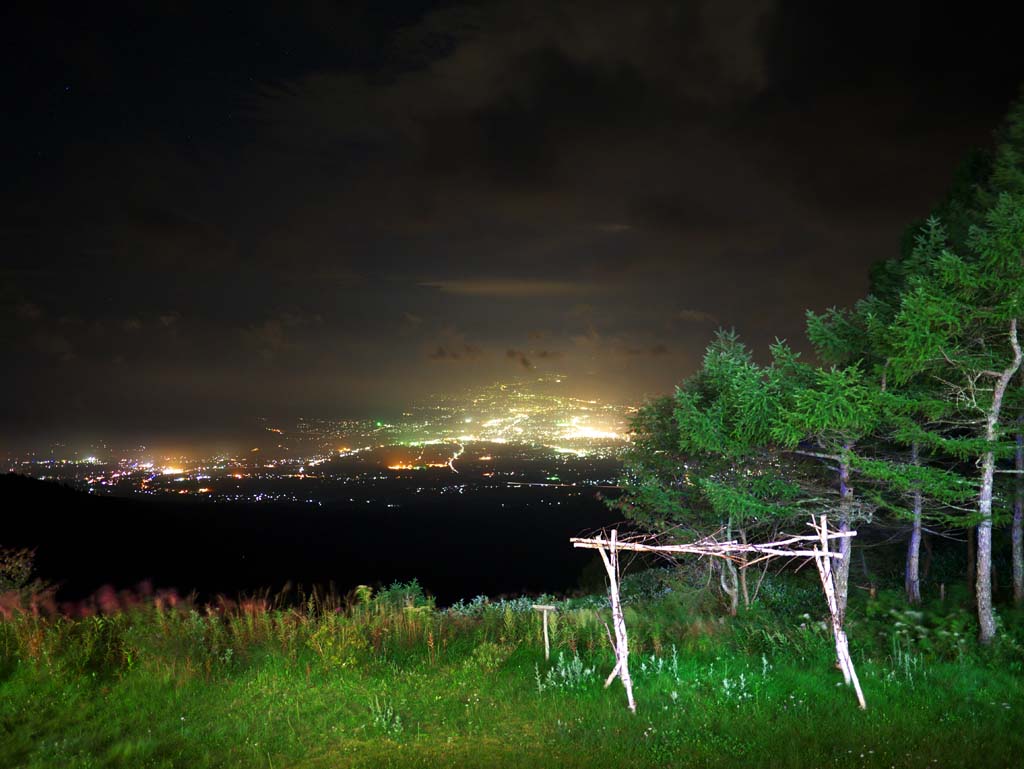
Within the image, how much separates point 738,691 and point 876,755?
1.95 meters

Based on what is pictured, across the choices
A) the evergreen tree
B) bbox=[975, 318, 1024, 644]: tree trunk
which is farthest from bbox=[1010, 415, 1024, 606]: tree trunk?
the evergreen tree

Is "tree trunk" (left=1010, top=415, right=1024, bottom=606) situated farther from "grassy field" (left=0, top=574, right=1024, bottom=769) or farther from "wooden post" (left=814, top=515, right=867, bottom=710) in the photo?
"wooden post" (left=814, top=515, right=867, bottom=710)

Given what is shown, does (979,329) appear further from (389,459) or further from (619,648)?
(389,459)

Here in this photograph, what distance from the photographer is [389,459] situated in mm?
127750

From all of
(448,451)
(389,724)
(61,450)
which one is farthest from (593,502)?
(61,450)

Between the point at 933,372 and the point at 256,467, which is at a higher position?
the point at 933,372

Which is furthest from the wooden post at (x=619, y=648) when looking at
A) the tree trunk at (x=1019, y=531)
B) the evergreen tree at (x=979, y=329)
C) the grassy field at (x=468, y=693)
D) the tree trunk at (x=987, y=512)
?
the tree trunk at (x=1019, y=531)

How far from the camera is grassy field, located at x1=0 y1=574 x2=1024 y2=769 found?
269 inches

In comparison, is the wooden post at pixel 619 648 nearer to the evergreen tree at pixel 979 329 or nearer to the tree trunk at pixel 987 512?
the evergreen tree at pixel 979 329

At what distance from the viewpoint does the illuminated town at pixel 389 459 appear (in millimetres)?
91750

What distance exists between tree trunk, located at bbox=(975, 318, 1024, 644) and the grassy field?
0.40m

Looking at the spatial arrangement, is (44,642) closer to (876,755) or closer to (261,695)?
(261,695)

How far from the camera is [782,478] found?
1584cm

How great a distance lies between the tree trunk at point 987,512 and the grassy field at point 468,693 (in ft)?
1.30
